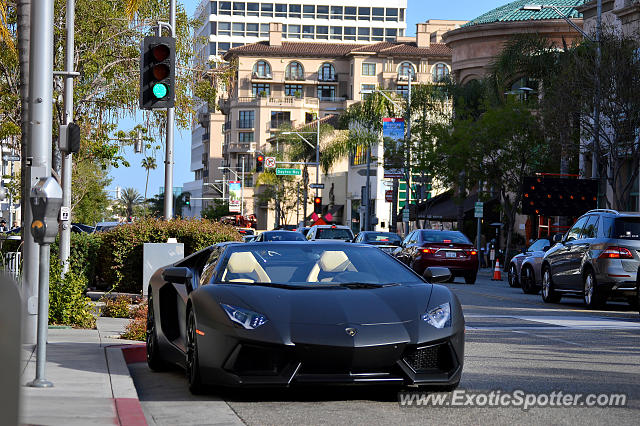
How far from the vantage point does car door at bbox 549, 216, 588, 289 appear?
21.4 m

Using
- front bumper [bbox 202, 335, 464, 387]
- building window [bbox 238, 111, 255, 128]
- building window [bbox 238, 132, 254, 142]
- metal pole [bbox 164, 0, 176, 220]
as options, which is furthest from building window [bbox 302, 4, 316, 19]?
front bumper [bbox 202, 335, 464, 387]

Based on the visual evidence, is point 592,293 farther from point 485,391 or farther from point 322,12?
point 322,12

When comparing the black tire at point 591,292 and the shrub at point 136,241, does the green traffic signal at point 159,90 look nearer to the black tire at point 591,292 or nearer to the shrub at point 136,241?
the shrub at point 136,241

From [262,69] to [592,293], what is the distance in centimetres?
12136

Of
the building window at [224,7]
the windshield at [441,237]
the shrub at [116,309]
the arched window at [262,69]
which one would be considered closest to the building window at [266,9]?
the building window at [224,7]

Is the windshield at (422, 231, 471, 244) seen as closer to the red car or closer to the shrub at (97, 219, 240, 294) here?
the red car

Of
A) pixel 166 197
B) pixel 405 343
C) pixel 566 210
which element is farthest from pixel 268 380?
pixel 566 210

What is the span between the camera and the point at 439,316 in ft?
26.8

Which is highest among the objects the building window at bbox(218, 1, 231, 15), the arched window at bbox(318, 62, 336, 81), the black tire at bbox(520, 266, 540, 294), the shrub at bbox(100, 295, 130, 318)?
the building window at bbox(218, 1, 231, 15)

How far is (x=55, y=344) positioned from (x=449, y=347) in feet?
16.4

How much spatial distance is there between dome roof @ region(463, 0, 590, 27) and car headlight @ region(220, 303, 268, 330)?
58.2 metres

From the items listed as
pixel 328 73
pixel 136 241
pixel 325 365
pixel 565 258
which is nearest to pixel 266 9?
pixel 328 73

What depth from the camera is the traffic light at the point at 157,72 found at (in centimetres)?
1493

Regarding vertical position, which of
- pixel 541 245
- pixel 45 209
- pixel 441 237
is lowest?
pixel 441 237
